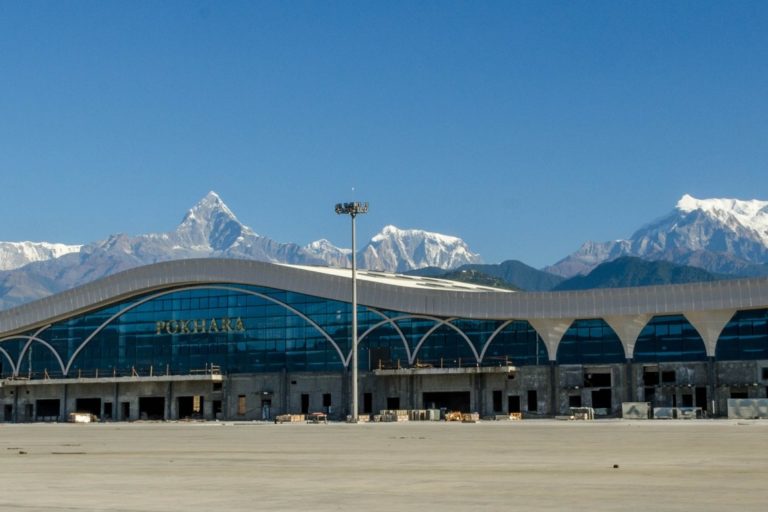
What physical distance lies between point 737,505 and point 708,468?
1018 centimetres

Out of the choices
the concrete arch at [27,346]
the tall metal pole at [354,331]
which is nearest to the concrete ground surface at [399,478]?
the tall metal pole at [354,331]

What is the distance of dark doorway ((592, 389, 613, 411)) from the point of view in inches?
3674

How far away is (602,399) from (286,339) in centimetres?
2938

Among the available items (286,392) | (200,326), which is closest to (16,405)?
(200,326)

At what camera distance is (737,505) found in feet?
61.3

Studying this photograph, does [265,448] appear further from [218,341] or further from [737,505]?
[218,341]

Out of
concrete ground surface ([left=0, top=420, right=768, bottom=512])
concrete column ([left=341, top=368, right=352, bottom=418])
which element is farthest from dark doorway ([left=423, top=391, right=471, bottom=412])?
concrete ground surface ([left=0, top=420, right=768, bottom=512])

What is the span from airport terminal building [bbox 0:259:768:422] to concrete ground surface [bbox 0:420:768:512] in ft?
155

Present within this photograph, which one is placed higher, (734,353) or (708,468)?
(734,353)

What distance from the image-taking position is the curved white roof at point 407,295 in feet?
293

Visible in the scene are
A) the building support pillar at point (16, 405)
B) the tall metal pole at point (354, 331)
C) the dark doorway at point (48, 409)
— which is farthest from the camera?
the building support pillar at point (16, 405)

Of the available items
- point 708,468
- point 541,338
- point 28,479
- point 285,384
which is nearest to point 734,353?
point 541,338

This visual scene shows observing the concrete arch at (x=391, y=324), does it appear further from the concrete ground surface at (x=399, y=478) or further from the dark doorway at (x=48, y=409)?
the concrete ground surface at (x=399, y=478)

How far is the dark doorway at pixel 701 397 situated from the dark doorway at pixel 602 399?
22.3 feet
